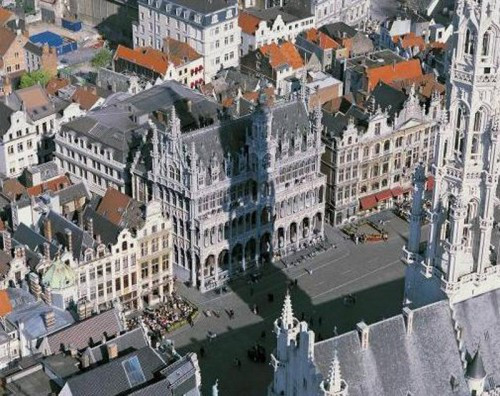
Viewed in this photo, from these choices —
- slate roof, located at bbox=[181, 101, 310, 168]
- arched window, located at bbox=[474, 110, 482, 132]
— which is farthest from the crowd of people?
arched window, located at bbox=[474, 110, 482, 132]

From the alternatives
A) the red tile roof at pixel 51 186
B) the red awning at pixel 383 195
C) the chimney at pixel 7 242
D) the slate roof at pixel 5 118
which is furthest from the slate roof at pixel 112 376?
the slate roof at pixel 5 118

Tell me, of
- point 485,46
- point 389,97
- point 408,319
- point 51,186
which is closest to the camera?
point 485,46

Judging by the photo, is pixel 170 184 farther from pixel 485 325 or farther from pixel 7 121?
pixel 485 325

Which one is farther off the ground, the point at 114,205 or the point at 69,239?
the point at 69,239

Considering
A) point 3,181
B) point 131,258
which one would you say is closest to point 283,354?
point 131,258

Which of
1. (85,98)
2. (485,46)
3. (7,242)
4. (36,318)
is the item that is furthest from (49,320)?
(85,98)

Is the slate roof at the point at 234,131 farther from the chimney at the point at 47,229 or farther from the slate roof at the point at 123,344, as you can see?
the slate roof at the point at 123,344

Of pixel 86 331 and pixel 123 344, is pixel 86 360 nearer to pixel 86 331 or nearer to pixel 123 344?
pixel 123 344
